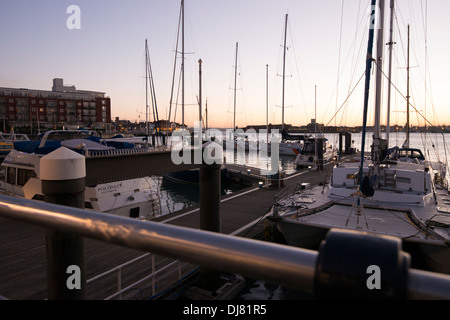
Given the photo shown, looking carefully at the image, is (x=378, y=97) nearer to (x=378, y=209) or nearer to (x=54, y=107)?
(x=378, y=209)

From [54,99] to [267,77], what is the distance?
3032 inches

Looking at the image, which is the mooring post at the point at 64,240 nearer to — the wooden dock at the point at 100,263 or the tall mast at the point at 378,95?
the wooden dock at the point at 100,263

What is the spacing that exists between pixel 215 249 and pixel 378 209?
35.5 feet

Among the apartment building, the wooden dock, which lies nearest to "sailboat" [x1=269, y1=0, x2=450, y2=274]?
the wooden dock

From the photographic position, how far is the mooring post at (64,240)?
1.80m

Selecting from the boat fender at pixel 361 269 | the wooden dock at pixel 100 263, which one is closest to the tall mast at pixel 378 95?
the wooden dock at pixel 100 263

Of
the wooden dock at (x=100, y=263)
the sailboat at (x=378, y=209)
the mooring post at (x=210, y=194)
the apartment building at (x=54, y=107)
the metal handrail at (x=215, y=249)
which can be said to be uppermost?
the apartment building at (x=54, y=107)

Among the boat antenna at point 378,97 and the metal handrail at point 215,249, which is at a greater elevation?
the boat antenna at point 378,97

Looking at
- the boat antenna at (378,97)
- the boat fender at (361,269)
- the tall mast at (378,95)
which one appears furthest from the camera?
the tall mast at (378,95)

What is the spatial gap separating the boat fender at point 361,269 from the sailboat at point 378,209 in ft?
27.0

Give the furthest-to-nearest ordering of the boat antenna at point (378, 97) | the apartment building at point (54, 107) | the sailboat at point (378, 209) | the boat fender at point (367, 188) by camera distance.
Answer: the apartment building at point (54, 107), the boat antenna at point (378, 97), the boat fender at point (367, 188), the sailboat at point (378, 209)

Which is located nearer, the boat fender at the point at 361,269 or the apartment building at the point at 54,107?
the boat fender at the point at 361,269
